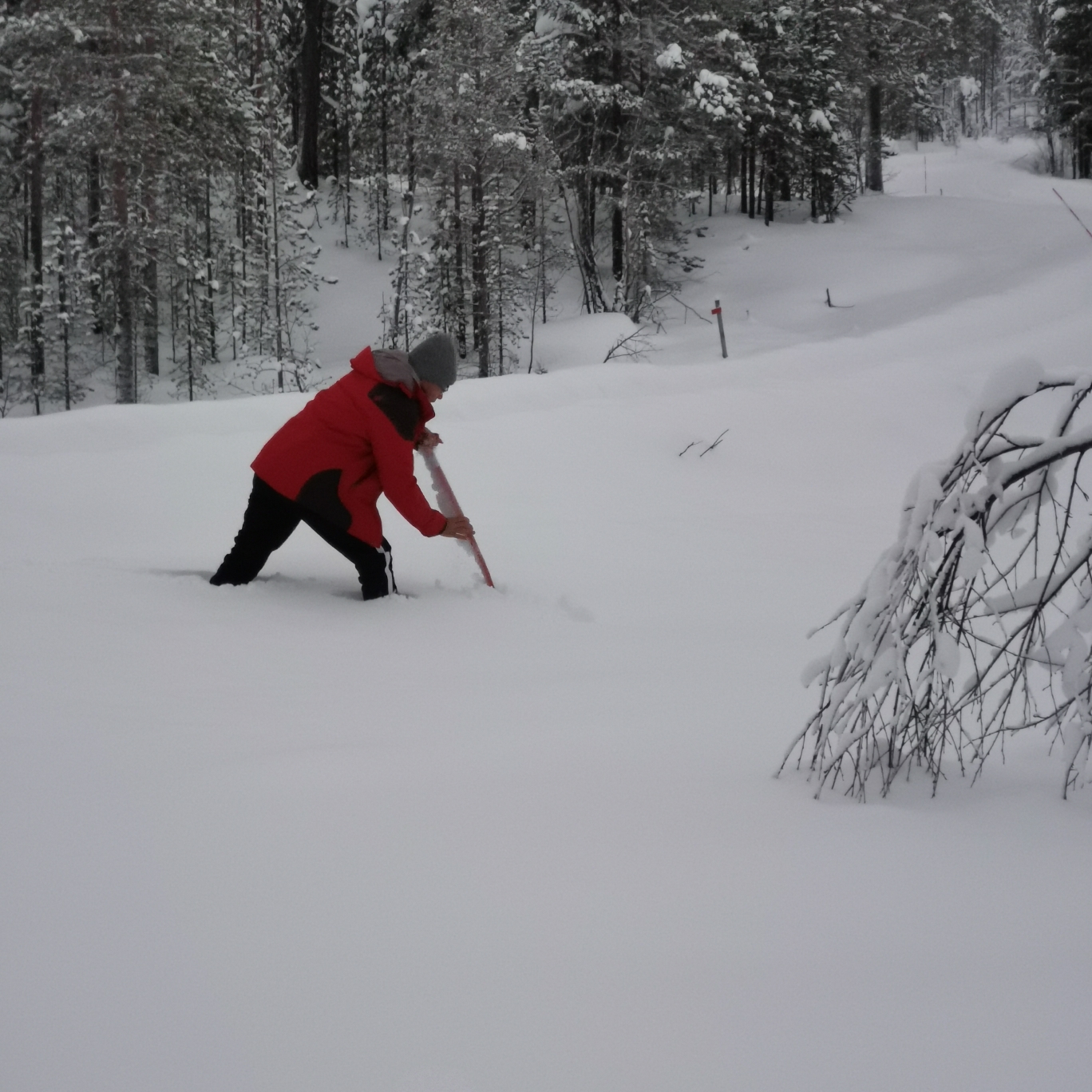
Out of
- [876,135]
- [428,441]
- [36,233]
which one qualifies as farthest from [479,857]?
[876,135]

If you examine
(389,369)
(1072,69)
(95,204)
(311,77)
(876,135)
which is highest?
(1072,69)

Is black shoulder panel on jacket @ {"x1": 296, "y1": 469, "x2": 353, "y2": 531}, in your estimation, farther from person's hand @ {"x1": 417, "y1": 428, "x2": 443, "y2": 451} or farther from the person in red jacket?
person's hand @ {"x1": 417, "y1": 428, "x2": 443, "y2": 451}

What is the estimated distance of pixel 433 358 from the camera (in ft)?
15.0

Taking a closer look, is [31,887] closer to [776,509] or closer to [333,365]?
[776,509]

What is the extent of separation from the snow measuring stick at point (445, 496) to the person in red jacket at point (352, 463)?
1.27 feet

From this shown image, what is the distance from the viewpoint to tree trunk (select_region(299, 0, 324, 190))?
24.6 m

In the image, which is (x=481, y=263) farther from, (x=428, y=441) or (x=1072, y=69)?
(x=1072, y=69)

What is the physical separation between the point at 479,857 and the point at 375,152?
2839 centimetres

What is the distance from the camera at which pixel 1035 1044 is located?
133 cm

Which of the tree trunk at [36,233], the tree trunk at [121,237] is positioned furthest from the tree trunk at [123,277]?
the tree trunk at [36,233]

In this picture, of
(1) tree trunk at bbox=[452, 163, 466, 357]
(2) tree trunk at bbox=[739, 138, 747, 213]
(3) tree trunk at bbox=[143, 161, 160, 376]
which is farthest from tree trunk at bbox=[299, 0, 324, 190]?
(2) tree trunk at bbox=[739, 138, 747, 213]

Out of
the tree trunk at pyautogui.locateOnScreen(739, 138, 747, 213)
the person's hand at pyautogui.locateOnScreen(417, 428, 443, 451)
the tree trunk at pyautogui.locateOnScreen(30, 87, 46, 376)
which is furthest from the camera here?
the tree trunk at pyautogui.locateOnScreen(739, 138, 747, 213)

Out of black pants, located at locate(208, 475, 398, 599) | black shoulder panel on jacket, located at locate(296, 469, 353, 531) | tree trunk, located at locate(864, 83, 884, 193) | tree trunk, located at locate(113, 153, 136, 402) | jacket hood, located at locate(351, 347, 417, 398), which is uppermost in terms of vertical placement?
tree trunk, located at locate(864, 83, 884, 193)

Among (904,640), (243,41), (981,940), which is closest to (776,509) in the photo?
(904,640)
